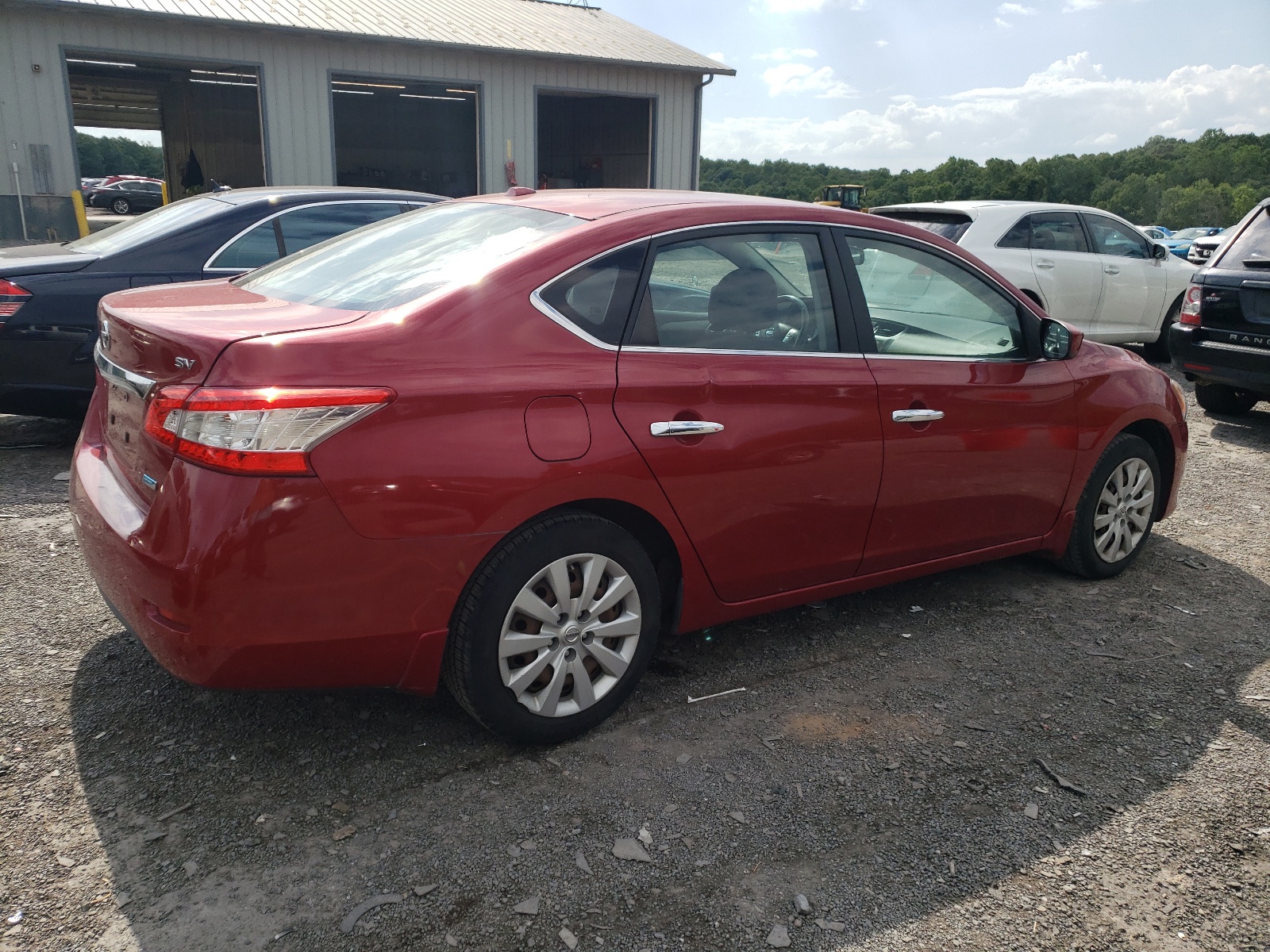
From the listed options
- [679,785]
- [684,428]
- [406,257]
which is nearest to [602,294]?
[684,428]

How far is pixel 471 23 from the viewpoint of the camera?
1808 centimetres

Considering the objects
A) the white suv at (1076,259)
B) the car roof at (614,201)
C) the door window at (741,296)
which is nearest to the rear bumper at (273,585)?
the door window at (741,296)

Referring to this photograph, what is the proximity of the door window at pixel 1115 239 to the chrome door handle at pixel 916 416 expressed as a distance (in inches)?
286

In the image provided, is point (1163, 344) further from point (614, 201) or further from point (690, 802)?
point (690, 802)

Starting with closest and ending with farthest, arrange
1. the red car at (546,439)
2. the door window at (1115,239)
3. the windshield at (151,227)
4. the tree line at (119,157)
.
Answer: the red car at (546,439) < the windshield at (151,227) < the door window at (1115,239) < the tree line at (119,157)

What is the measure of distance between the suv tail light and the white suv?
7.47m

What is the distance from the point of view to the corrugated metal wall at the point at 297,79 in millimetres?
13570

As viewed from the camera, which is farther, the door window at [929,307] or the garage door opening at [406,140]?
the garage door opening at [406,140]

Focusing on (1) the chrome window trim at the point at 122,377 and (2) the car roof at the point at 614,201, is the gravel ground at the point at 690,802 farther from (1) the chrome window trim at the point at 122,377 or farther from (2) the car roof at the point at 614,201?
(2) the car roof at the point at 614,201

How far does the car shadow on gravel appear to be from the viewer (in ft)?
7.82

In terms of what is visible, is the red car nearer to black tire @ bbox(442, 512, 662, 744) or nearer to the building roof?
black tire @ bbox(442, 512, 662, 744)

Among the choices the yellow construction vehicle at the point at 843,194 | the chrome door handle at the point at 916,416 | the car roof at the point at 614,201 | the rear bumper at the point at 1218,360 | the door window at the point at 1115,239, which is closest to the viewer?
the car roof at the point at 614,201

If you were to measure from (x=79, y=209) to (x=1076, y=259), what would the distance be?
12924mm

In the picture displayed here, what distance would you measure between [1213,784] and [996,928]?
1.10m
